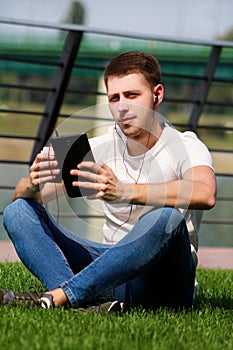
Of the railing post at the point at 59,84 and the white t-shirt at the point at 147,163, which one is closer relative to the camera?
the white t-shirt at the point at 147,163

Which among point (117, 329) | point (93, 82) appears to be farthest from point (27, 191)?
point (93, 82)

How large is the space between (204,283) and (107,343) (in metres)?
2.52

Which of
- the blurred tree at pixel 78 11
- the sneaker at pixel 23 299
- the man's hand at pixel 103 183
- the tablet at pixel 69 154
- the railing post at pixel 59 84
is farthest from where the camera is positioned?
the blurred tree at pixel 78 11

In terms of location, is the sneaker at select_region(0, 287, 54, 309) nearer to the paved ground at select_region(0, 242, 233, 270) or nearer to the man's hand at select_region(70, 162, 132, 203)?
the man's hand at select_region(70, 162, 132, 203)

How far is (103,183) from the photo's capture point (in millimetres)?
3619

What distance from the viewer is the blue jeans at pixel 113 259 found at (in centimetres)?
385

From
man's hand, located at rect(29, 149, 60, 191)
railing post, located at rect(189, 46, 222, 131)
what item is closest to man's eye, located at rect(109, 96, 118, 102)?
man's hand, located at rect(29, 149, 60, 191)

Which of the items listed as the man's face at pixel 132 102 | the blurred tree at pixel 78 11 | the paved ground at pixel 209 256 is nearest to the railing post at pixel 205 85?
the paved ground at pixel 209 256

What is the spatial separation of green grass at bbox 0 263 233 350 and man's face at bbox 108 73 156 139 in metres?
0.83

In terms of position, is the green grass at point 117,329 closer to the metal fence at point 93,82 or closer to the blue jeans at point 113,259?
the blue jeans at point 113,259

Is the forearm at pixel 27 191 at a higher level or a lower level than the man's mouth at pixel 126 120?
lower

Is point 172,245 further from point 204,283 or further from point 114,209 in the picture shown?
point 204,283

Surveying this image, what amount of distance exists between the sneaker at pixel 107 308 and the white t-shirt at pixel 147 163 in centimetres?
29

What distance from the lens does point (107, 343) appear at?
3.20m
